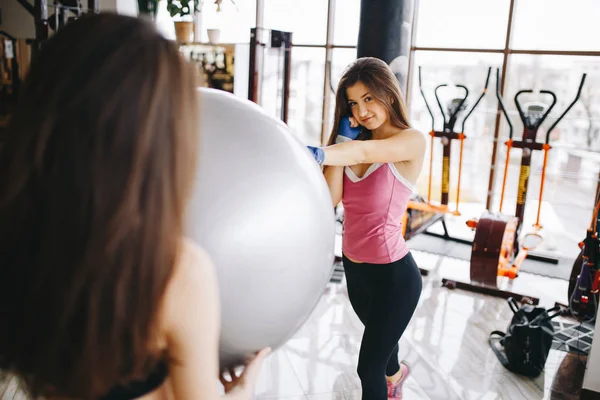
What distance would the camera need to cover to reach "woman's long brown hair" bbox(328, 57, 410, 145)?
1.71 meters

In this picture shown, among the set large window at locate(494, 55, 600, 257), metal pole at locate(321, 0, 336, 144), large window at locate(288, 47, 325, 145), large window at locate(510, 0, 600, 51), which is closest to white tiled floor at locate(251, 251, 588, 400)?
large window at locate(494, 55, 600, 257)

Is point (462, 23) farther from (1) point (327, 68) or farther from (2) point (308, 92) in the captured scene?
(2) point (308, 92)

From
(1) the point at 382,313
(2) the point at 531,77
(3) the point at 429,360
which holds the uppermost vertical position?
(2) the point at 531,77

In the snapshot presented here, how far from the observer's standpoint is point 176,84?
0.65 meters

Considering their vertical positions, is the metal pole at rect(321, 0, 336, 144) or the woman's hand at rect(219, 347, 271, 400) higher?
the metal pole at rect(321, 0, 336, 144)

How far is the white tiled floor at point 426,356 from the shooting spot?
8.11 feet

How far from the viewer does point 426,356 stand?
2816 mm

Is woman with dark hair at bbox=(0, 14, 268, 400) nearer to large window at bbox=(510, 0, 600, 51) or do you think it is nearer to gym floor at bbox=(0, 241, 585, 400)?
gym floor at bbox=(0, 241, 585, 400)

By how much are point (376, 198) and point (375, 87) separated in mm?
365

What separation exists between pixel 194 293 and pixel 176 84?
0.88 ft

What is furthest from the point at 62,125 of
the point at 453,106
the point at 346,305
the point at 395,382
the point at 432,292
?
the point at 453,106

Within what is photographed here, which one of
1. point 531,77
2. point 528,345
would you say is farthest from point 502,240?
point 531,77

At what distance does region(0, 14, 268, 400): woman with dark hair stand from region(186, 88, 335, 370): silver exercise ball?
22 centimetres

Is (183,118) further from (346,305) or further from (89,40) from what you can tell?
(346,305)
